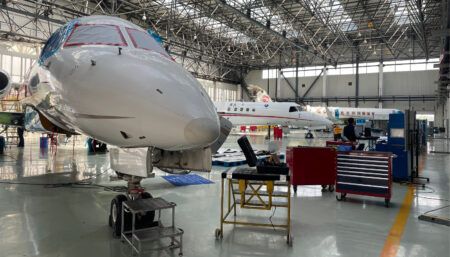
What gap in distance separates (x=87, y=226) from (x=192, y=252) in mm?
2012

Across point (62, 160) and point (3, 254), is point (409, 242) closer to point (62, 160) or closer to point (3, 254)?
point (3, 254)

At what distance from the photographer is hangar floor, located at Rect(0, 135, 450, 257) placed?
4.47m

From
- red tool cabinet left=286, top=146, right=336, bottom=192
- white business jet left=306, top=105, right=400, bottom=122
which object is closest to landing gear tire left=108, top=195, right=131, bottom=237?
red tool cabinet left=286, top=146, right=336, bottom=192

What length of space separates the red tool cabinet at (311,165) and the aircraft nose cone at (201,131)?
187 inches

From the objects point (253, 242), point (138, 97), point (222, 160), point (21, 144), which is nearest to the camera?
point (138, 97)

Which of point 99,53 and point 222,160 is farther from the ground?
point 99,53

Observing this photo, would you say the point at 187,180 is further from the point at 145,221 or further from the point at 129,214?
the point at 129,214

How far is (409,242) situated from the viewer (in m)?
4.85

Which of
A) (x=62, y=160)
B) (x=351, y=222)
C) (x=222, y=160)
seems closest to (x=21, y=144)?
(x=62, y=160)

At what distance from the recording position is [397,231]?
17.7ft

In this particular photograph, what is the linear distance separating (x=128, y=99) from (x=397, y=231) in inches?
178

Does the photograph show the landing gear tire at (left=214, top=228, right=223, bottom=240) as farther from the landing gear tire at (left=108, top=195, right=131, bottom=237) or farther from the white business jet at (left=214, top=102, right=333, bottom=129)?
the white business jet at (left=214, top=102, right=333, bottom=129)

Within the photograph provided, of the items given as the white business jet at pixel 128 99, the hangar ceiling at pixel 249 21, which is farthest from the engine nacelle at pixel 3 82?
the hangar ceiling at pixel 249 21

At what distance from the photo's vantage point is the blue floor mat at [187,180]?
925 cm
